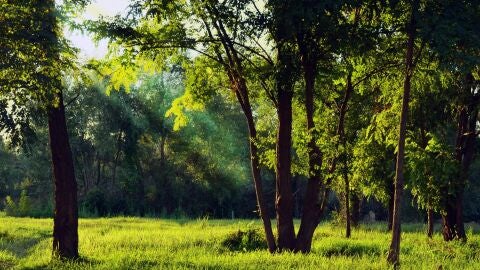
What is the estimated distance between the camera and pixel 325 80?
19.1 meters

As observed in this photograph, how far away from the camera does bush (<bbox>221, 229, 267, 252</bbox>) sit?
2077 cm

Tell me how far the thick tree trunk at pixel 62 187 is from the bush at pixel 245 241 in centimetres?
688

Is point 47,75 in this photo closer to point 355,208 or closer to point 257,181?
point 257,181

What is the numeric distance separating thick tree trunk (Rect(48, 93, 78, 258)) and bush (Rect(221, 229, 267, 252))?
6883mm

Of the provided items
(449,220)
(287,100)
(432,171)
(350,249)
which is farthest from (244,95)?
(449,220)

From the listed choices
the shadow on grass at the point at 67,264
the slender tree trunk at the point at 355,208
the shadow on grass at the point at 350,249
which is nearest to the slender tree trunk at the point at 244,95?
the shadow on grass at the point at 350,249

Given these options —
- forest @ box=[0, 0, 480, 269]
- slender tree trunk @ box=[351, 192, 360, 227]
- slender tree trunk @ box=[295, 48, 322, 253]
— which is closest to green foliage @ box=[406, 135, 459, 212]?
forest @ box=[0, 0, 480, 269]

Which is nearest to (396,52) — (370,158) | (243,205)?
(370,158)

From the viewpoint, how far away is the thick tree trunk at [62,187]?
593 inches

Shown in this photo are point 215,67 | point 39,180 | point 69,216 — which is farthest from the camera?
point 39,180

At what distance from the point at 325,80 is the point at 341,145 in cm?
277

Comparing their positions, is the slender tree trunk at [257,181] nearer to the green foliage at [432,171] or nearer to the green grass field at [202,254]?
the green grass field at [202,254]

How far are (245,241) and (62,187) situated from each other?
325 inches

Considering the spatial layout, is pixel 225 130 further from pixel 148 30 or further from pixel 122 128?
pixel 148 30
